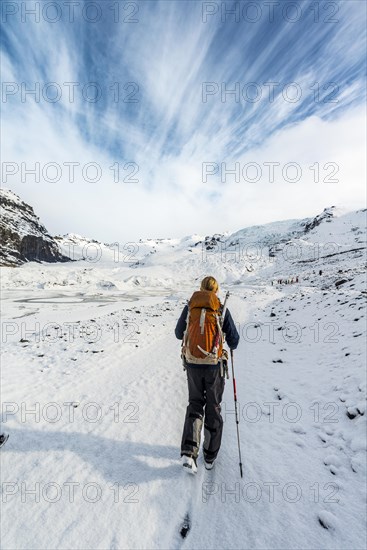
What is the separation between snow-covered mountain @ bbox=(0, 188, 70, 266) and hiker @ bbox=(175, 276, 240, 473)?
97797 mm

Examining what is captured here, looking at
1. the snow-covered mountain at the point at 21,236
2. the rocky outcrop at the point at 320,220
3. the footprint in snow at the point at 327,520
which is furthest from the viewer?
the rocky outcrop at the point at 320,220

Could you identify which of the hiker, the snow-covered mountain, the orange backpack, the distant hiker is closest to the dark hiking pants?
the hiker

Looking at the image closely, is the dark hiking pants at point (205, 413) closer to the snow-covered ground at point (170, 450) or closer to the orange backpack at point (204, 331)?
the orange backpack at point (204, 331)

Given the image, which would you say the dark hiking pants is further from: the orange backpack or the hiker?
the orange backpack

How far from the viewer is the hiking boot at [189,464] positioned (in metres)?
3.88

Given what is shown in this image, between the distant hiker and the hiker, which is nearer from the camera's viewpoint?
the hiker

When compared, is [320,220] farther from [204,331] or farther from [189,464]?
[189,464]

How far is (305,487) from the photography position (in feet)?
12.4

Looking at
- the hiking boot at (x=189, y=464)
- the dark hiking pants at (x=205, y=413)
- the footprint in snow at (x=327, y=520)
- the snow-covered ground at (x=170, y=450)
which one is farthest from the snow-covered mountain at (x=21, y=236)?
the footprint in snow at (x=327, y=520)

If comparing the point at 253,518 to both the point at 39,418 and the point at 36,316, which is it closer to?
the point at 39,418

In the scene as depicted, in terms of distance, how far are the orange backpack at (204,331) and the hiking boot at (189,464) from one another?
1418 mm

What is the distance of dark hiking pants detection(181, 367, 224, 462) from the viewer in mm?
4051

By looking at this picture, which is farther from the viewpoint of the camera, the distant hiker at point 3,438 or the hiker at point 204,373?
the distant hiker at point 3,438

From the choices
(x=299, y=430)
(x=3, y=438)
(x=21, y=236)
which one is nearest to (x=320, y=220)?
(x=21, y=236)
